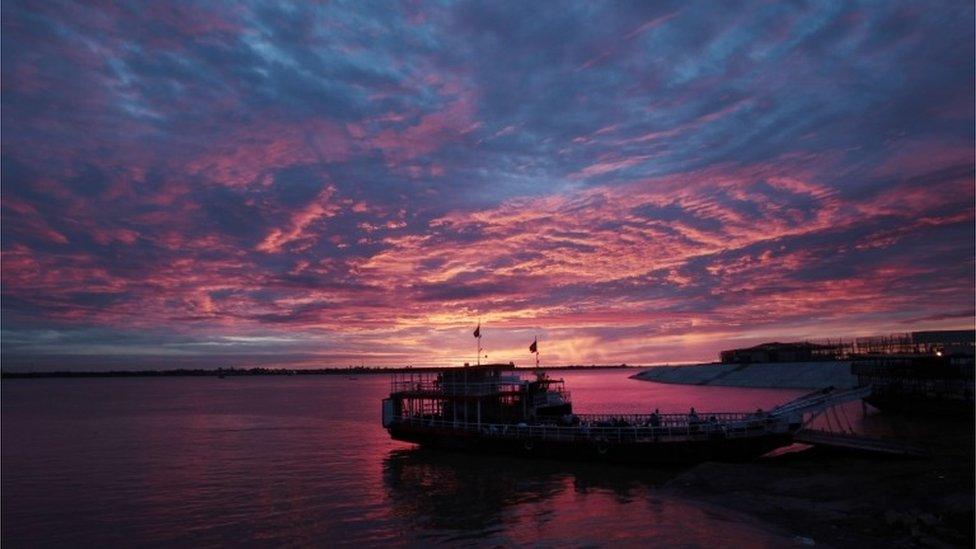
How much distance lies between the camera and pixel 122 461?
150 ft

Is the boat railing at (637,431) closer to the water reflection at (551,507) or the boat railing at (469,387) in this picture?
the water reflection at (551,507)

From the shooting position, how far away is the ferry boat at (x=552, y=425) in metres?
35.8

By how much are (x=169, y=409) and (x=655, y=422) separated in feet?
292

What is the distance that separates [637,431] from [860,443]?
38.9 feet

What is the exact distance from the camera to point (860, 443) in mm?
34312

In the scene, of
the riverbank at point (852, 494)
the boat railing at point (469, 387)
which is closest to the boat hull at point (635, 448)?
the riverbank at point (852, 494)

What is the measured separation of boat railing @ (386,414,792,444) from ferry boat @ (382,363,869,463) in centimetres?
6

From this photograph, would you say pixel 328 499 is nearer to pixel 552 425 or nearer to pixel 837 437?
pixel 552 425

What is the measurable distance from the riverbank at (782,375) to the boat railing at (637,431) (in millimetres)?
78706

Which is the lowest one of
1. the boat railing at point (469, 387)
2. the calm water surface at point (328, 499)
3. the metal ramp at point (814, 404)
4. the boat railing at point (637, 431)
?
the calm water surface at point (328, 499)

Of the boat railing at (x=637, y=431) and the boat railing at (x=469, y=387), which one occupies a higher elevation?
the boat railing at (x=469, y=387)

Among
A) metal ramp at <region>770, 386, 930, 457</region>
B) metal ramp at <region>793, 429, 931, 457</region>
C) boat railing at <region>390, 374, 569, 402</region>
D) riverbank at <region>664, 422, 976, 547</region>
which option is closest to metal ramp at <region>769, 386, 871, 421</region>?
metal ramp at <region>770, 386, 930, 457</region>

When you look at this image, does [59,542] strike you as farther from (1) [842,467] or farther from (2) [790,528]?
(1) [842,467]

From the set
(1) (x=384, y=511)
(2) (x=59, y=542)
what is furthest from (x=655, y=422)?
(2) (x=59, y=542)
